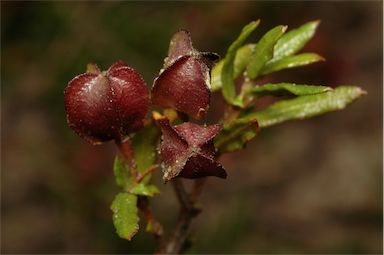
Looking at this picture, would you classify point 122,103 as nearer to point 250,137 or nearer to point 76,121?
point 76,121

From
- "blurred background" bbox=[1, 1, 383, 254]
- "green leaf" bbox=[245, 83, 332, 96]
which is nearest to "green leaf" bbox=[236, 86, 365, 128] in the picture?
"green leaf" bbox=[245, 83, 332, 96]

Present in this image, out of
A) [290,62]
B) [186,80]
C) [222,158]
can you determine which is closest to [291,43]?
[290,62]

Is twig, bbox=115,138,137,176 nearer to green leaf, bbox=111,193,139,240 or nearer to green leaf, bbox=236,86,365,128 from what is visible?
green leaf, bbox=111,193,139,240

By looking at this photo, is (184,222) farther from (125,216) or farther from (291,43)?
(291,43)

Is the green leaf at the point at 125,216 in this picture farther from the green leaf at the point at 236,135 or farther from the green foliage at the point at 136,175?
the green leaf at the point at 236,135

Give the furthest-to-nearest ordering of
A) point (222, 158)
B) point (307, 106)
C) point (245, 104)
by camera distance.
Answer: point (222, 158) → point (307, 106) → point (245, 104)

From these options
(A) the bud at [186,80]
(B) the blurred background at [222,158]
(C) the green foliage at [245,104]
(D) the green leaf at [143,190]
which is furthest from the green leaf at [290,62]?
(B) the blurred background at [222,158]
